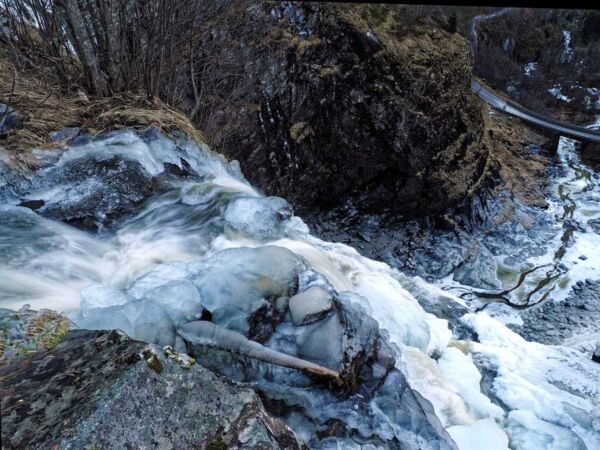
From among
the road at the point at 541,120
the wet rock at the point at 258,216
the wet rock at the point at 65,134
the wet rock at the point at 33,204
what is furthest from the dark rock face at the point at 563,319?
the road at the point at 541,120

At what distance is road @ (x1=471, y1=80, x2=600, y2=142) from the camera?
2061 centimetres

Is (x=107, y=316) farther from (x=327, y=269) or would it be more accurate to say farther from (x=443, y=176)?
(x=443, y=176)

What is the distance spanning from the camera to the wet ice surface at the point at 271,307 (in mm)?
2523

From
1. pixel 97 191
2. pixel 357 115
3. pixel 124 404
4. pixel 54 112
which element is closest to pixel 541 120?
pixel 357 115

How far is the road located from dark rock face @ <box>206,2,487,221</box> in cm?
833

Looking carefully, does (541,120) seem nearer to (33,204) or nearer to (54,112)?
(54,112)

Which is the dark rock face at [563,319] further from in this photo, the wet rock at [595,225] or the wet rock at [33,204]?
Result: the wet rock at [33,204]

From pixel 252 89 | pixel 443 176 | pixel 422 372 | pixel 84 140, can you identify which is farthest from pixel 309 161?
pixel 422 372

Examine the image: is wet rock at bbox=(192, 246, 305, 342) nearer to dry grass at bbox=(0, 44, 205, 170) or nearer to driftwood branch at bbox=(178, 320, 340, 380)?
driftwood branch at bbox=(178, 320, 340, 380)

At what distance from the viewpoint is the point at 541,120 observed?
2159 cm

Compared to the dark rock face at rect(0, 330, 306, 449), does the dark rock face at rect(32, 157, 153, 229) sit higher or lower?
lower

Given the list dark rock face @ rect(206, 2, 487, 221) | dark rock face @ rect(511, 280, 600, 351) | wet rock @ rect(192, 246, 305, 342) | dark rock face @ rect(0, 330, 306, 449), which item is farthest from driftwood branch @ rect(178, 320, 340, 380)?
dark rock face @ rect(511, 280, 600, 351)

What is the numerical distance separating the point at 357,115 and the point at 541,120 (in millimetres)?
13389

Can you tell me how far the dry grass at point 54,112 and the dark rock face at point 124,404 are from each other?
2811 millimetres
